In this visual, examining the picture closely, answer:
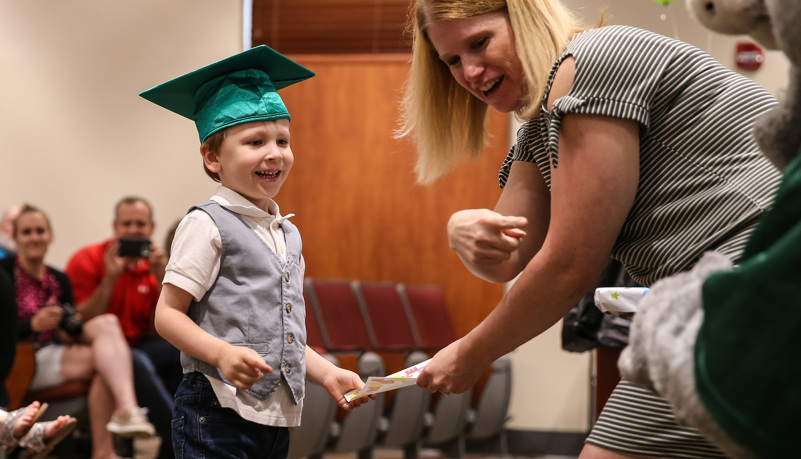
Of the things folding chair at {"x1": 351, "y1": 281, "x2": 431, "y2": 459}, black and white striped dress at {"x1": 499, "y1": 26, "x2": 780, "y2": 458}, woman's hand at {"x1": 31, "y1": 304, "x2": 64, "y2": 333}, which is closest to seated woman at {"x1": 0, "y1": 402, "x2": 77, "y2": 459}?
black and white striped dress at {"x1": 499, "y1": 26, "x2": 780, "y2": 458}

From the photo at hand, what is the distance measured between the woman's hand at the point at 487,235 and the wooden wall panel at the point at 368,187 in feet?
14.9

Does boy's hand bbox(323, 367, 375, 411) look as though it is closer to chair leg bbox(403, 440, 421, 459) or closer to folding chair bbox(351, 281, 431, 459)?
folding chair bbox(351, 281, 431, 459)

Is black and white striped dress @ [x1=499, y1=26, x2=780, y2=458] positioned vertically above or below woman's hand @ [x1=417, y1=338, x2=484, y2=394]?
above

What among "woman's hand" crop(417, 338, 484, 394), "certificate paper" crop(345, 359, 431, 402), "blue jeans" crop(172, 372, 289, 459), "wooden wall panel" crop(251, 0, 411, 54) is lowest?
"blue jeans" crop(172, 372, 289, 459)

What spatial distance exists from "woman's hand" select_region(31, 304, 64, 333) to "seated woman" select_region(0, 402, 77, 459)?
5.72 feet

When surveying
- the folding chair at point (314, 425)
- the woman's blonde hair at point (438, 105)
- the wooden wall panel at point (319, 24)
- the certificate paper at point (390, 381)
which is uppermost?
the wooden wall panel at point (319, 24)

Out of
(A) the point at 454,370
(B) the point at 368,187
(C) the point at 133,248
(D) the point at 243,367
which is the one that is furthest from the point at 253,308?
(B) the point at 368,187

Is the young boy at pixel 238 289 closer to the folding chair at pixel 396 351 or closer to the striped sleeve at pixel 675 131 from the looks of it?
the striped sleeve at pixel 675 131

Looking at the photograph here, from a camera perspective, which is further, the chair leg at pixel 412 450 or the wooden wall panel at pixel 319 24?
the wooden wall panel at pixel 319 24

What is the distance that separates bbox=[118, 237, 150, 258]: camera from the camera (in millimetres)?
4398

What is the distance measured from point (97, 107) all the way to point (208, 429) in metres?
5.18

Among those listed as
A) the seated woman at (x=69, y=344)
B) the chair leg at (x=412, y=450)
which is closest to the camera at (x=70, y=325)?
the seated woman at (x=69, y=344)

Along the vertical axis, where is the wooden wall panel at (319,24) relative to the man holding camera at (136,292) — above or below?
above

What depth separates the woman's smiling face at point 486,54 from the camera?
4.77ft
